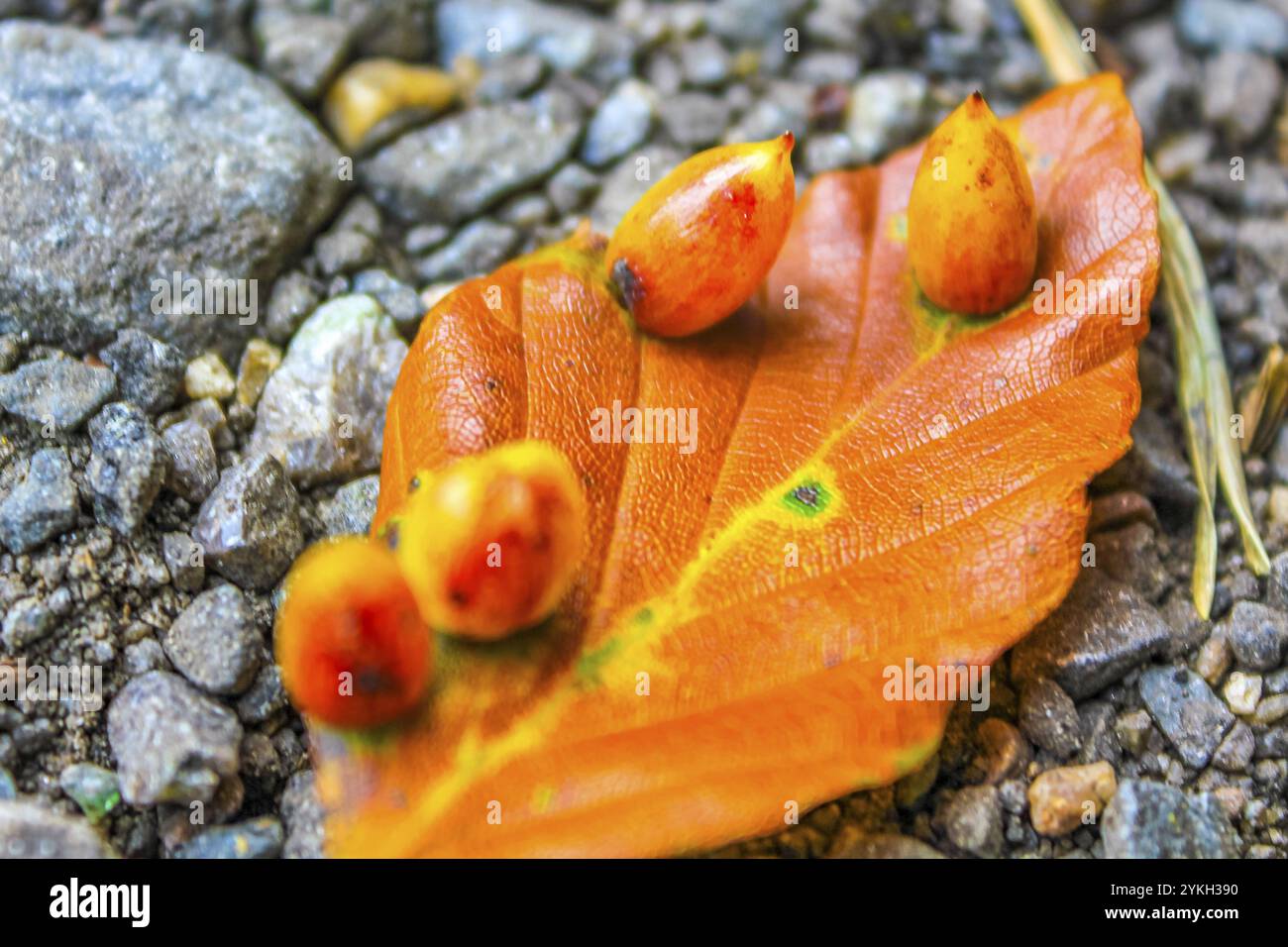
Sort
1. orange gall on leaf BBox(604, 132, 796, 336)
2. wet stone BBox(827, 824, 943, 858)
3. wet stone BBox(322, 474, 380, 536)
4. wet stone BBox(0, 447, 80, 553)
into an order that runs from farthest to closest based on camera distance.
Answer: wet stone BBox(322, 474, 380, 536) → orange gall on leaf BBox(604, 132, 796, 336) → wet stone BBox(0, 447, 80, 553) → wet stone BBox(827, 824, 943, 858)

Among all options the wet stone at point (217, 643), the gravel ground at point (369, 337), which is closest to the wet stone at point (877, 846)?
the gravel ground at point (369, 337)

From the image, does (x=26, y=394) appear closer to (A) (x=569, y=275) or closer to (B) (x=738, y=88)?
(A) (x=569, y=275)

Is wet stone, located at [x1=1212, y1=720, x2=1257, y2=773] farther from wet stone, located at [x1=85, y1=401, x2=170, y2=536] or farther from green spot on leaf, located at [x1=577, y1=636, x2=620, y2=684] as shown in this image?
wet stone, located at [x1=85, y1=401, x2=170, y2=536]

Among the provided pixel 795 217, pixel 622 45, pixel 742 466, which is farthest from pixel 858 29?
pixel 742 466

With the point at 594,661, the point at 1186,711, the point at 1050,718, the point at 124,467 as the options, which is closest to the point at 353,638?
the point at 594,661

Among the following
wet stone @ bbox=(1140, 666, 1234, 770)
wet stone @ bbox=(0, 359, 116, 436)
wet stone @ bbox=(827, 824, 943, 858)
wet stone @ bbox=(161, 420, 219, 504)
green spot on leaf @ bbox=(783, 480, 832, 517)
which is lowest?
wet stone @ bbox=(827, 824, 943, 858)

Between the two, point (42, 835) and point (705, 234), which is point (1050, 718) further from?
point (42, 835)

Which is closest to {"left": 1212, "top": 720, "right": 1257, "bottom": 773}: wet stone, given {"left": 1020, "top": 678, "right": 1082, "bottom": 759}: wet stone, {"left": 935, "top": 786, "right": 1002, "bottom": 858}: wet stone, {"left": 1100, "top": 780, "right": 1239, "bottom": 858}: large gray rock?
{"left": 1100, "top": 780, "right": 1239, "bottom": 858}: large gray rock

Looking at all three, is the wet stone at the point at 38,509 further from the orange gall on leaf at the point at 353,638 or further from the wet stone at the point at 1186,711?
the wet stone at the point at 1186,711
